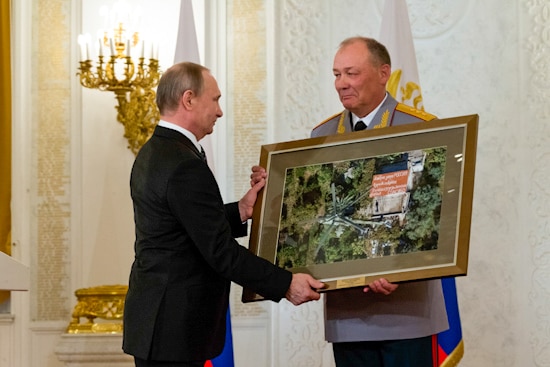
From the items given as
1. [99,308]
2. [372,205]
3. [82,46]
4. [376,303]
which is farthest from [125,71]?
[376,303]

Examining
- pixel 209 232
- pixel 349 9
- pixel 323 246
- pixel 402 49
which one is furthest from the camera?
pixel 349 9

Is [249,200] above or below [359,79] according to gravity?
below

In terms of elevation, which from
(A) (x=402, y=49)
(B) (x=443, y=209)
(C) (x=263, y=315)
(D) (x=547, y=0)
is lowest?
(C) (x=263, y=315)

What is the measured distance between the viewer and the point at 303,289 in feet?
8.97

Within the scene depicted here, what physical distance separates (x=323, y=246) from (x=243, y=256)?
28 centimetres

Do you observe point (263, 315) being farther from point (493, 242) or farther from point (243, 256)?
point (243, 256)

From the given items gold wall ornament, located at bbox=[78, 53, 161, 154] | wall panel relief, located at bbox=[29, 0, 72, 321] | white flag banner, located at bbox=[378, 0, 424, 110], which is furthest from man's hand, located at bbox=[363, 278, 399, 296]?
wall panel relief, located at bbox=[29, 0, 72, 321]

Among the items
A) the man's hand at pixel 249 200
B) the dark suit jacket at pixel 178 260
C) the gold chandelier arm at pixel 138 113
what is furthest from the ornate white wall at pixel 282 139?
the dark suit jacket at pixel 178 260

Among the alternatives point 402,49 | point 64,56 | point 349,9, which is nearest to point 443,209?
point 402,49

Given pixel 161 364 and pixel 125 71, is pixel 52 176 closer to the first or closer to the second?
pixel 125 71

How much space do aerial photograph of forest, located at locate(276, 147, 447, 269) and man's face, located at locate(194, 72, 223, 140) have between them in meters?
0.36

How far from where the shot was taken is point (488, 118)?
455 cm

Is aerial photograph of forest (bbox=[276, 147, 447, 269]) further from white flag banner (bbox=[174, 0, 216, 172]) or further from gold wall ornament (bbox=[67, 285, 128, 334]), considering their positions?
gold wall ornament (bbox=[67, 285, 128, 334])

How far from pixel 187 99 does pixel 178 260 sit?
1.62 feet
